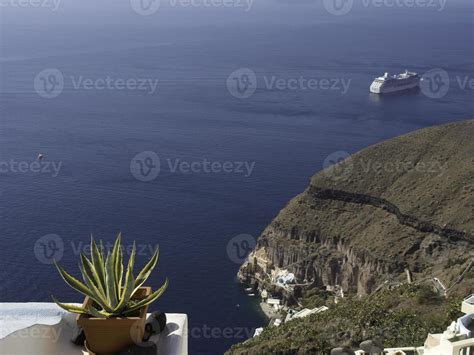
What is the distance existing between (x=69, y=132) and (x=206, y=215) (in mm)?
22942

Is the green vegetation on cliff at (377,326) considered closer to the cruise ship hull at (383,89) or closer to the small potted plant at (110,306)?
the small potted plant at (110,306)

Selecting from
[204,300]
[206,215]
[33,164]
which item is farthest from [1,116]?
[204,300]

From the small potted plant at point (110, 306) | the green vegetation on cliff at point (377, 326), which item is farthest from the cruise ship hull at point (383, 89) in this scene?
the small potted plant at point (110, 306)

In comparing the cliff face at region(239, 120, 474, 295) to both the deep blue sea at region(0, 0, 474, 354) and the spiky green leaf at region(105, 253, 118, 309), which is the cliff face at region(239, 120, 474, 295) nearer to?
the deep blue sea at region(0, 0, 474, 354)

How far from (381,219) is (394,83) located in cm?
5013

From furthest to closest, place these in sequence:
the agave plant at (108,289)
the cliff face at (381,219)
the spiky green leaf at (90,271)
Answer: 1. the cliff face at (381,219)
2. the spiky green leaf at (90,271)
3. the agave plant at (108,289)

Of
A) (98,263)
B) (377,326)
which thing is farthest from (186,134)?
(98,263)

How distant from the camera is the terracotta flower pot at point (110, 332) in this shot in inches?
195

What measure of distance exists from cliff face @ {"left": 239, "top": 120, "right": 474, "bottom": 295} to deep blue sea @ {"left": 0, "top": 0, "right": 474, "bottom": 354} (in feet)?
11.7

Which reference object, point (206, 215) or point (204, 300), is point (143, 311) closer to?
point (204, 300)

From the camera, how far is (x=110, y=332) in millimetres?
4980

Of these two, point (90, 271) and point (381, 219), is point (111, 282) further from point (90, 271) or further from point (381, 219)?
point (381, 219)

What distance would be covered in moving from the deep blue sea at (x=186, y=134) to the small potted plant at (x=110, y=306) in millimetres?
27919

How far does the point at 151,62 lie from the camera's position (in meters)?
100
